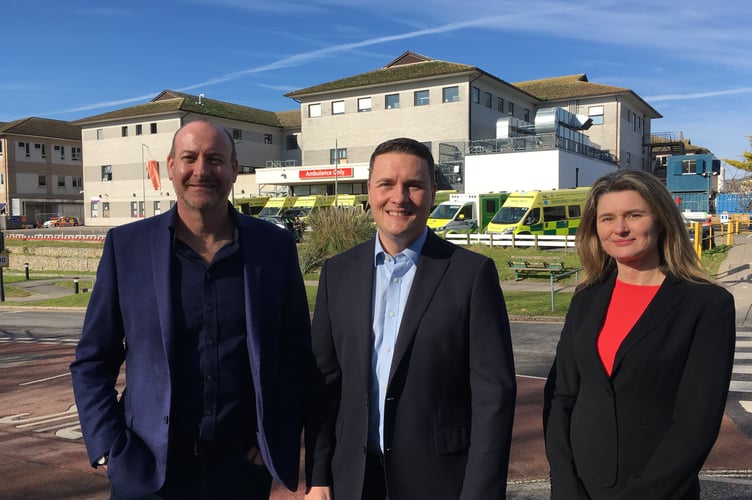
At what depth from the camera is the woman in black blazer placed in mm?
2303

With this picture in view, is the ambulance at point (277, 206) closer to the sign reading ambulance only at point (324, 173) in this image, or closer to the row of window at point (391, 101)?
the sign reading ambulance only at point (324, 173)

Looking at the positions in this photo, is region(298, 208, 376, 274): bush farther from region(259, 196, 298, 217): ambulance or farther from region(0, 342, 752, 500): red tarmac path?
region(259, 196, 298, 217): ambulance

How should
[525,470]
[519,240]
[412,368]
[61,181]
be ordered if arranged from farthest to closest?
[61,181] → [519,240] → [525,470] → [412,368]

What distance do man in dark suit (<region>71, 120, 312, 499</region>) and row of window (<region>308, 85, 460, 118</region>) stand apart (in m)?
46.8

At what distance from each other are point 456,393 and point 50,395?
7.70 m

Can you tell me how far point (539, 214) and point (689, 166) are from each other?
30259 millimetres

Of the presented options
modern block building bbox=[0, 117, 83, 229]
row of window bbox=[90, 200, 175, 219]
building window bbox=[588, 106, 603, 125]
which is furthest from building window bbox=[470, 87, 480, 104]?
modern block building bbox=[0, 117, 83, 229]

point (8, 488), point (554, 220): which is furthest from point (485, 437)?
point (554, 220)

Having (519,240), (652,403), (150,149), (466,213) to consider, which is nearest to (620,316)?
(652,403)

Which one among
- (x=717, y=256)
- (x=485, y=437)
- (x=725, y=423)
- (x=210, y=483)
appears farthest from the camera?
(x=717, y=256)

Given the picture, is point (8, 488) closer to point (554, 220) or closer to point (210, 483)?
point (210, 483)

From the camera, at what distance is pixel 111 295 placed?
8.84 feet

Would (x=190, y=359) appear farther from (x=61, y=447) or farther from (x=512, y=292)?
(x=512, y=292)

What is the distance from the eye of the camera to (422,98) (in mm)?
49750
